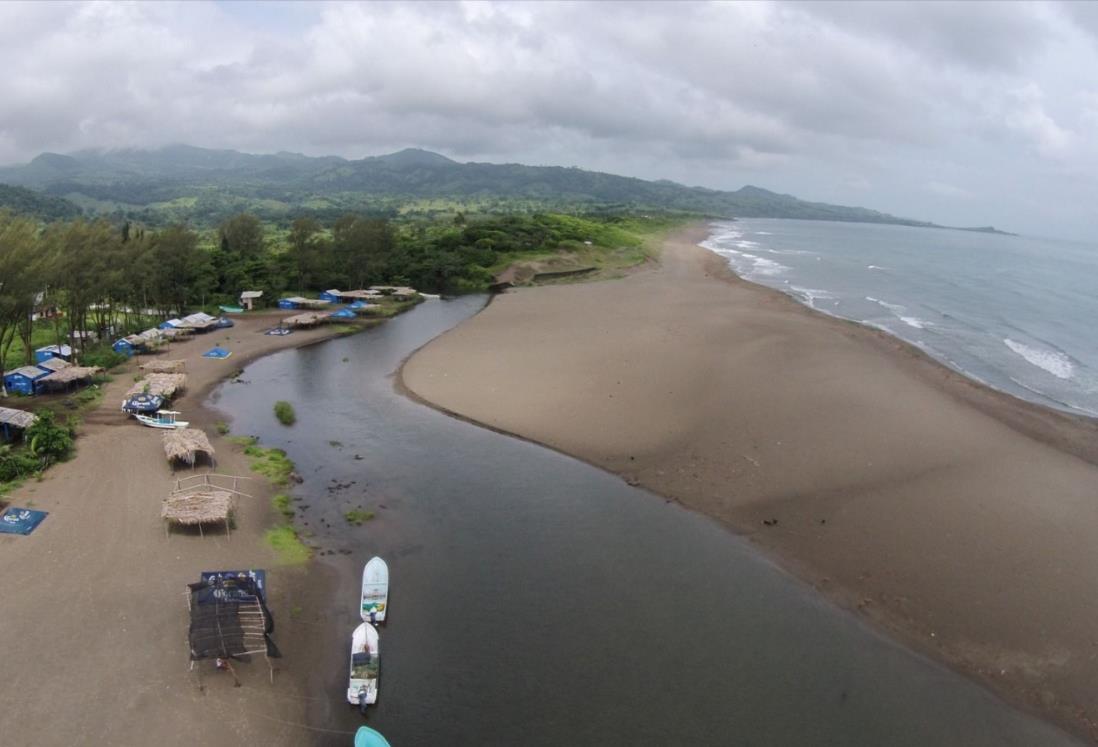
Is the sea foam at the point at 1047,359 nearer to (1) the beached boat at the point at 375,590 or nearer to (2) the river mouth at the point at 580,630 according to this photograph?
(2) the river mouth at the point at 580,630

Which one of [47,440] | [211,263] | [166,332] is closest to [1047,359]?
[47,440]

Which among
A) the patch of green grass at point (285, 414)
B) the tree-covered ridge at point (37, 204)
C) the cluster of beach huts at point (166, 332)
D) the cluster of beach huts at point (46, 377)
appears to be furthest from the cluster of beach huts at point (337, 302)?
the tree-covered ridge at point (37, 204)

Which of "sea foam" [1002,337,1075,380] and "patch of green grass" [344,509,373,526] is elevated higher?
"sea foam" [1002,337,1075,380]

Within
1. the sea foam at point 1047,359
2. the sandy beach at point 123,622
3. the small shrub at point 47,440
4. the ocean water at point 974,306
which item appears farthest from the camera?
the sea foam at point 1047,359

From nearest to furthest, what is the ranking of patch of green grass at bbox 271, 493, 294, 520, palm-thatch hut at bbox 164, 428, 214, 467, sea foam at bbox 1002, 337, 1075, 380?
patch of green grass at bbox 271, 493, 294, 520, palm-thatch hut at bbox 164, 428, 214, 467, sea foam at bbox 1002, 337, 1075, 380

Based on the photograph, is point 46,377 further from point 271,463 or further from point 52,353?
point 271,463

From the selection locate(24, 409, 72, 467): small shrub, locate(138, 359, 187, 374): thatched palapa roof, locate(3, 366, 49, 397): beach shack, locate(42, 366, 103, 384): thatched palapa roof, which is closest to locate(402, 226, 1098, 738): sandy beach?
locate(138, 359, 187, 374): thatched palapa roof

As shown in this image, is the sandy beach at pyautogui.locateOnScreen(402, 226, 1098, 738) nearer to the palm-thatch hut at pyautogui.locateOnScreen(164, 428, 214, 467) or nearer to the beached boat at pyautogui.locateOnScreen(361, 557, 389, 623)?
the beached boat at pyautogui.locateOnScreen(361, 557, 389, 623)
